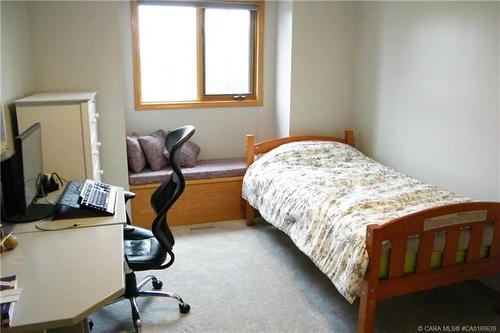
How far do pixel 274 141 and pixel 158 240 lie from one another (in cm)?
191

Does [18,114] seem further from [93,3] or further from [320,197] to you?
[320,197]

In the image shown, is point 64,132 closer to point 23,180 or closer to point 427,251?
point 23,180

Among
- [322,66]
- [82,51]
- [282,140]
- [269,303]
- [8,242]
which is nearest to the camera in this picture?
[8,242]

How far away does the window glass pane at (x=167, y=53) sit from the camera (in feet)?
12.8

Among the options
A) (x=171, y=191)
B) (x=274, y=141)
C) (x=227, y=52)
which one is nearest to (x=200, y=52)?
(x=227, y=52)

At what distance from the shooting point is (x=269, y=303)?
2.60 m

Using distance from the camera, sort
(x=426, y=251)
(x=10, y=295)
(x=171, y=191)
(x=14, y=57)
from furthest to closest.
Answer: (x=14, y=57) < (x=171, y=191) < (x=426, y=251) < (x=10, y=295)

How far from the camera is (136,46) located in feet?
12.6

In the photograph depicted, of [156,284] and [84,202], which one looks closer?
[84,202]

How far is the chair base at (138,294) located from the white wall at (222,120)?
1.75 m

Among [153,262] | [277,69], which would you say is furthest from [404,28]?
[153,262]

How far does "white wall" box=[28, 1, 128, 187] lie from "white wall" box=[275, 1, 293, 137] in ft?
5.11

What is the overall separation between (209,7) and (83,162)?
6.75 feet

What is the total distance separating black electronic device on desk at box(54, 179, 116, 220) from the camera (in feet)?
6.56
